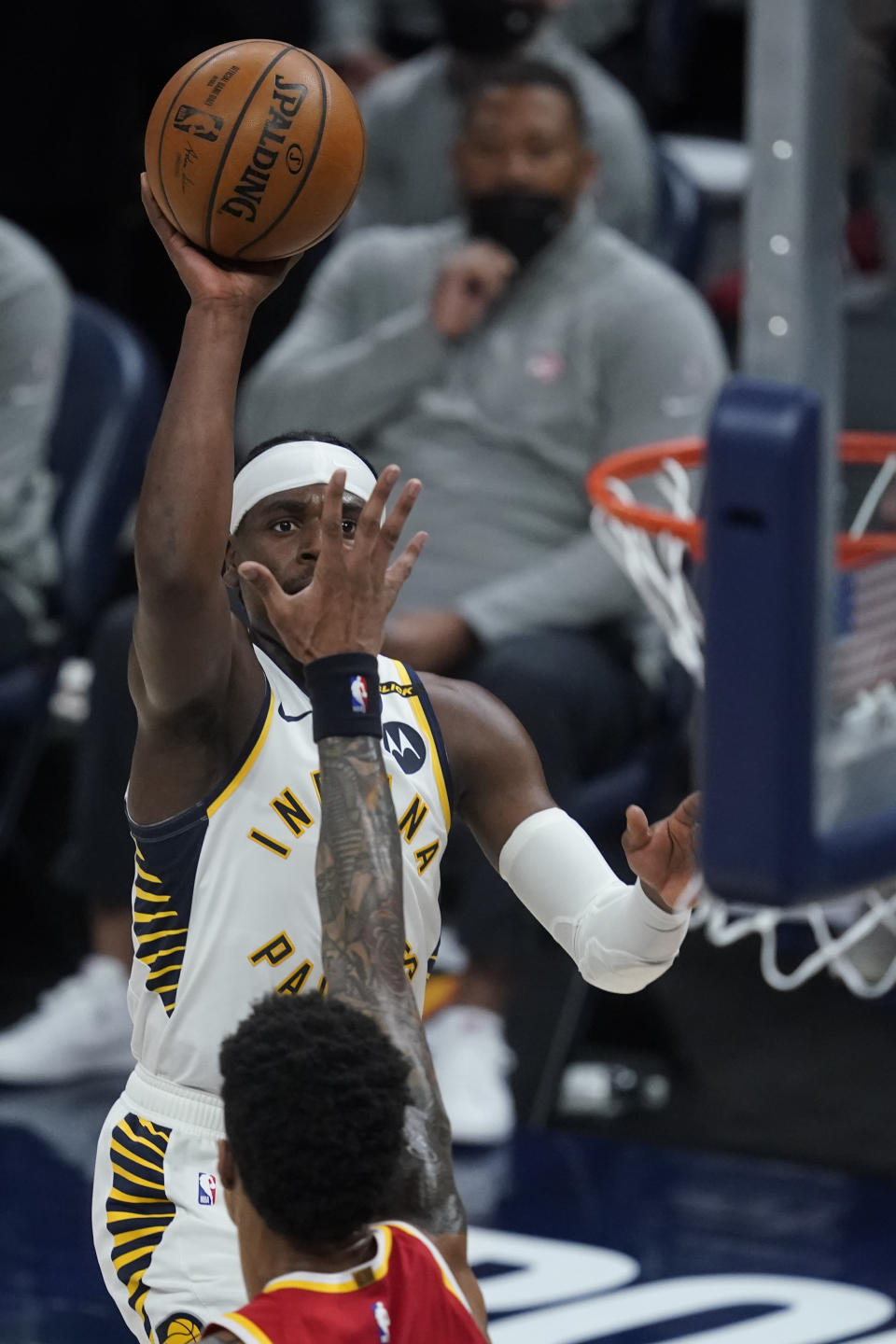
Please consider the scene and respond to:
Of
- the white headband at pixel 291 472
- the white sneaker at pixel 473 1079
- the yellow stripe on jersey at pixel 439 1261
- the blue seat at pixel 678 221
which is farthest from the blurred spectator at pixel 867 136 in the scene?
the yellow stripe on jersey at pixel 439 1261

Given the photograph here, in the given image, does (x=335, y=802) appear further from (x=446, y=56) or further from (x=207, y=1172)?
(x=446, y=56)

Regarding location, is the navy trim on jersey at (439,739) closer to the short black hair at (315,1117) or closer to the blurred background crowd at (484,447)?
the short black hair at (315,1117)

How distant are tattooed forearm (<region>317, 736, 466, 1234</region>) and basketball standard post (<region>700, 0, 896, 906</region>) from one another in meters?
0.38

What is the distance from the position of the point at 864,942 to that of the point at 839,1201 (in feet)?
1.76

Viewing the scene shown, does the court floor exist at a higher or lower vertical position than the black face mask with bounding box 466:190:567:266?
lower

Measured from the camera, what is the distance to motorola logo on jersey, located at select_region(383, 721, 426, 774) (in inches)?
107

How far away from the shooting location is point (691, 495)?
4.41 m

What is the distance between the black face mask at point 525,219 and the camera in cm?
533

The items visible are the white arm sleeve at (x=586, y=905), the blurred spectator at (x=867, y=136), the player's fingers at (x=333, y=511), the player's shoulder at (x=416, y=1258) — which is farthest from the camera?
the blurred spectator at (x=867, y=136)

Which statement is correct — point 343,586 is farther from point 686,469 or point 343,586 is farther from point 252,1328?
point 686,469

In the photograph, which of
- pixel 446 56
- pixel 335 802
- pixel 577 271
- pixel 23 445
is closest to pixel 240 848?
pixel 335 802

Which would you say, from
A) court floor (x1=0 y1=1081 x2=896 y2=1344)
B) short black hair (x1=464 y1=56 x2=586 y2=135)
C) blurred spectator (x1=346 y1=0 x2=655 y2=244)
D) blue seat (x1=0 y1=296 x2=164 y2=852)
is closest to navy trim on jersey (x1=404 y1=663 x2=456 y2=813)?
court floor (x1=0 y1=1081 x2=896 y2=1344)

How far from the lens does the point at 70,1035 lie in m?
5.27

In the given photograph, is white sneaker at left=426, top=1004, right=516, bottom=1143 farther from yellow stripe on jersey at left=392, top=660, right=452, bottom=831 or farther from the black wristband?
the black wristband
